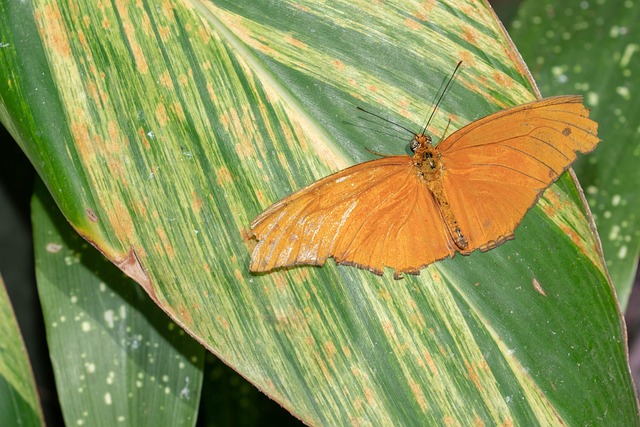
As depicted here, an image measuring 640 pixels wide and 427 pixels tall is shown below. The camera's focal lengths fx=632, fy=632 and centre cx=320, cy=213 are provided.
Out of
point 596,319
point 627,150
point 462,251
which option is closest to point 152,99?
point 462,251

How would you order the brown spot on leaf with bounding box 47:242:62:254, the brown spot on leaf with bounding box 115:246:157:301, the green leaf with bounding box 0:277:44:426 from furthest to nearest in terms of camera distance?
the brown spot on leaf with bounding box 47:242:62:254
the green leaf with bounding box 0:277:44:426
the brown spot on leaf with bounding box 115:246:157:301

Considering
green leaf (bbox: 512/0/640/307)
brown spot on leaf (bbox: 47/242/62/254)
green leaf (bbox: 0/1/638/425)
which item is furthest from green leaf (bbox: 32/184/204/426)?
green leaf (bbox: 512/0/640/307)

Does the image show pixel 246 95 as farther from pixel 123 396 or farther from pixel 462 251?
pixel 123 396

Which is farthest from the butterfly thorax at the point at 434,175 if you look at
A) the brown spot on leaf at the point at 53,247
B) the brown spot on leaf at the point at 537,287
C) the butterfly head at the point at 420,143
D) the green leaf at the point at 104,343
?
the brown spot on leaf at the point at 53,247

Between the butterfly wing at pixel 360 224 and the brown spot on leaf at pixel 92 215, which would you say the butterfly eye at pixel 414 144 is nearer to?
the butterfly wing at pixel 360 224

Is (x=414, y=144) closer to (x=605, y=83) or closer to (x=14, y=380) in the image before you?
(x=605, y=83)

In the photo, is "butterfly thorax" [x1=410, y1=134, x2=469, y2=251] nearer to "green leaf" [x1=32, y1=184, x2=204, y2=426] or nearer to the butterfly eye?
the butterfly eye

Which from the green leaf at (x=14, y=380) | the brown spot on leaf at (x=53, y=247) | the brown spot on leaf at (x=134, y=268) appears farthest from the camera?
the brown spot on leaf at (x=53, y=247)
